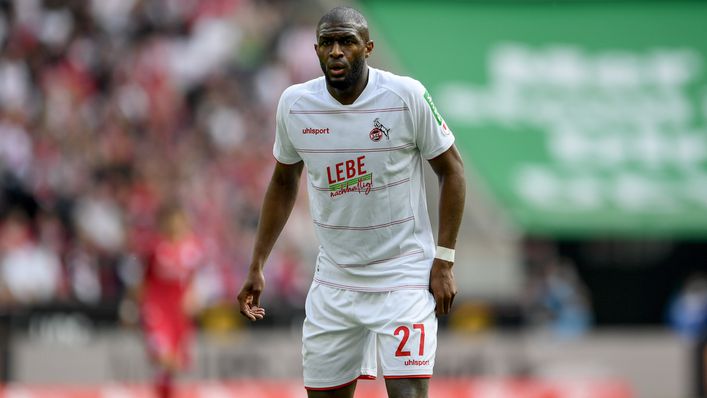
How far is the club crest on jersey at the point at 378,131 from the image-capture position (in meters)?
6.52

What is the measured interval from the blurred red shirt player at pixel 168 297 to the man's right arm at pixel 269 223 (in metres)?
5.98

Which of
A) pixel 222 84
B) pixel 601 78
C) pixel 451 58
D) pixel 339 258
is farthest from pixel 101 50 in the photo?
pixel 339 258

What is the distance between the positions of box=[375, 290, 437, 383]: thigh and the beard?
38.3 inches

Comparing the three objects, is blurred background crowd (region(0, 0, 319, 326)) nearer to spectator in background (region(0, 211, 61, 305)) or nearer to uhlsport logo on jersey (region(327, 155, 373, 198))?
spectator in background (region(0, 211, 61, 305))

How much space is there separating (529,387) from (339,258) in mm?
8741

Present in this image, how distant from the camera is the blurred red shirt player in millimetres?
12945

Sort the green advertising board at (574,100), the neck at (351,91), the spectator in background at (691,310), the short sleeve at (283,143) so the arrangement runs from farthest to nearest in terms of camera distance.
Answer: the spectator in background at (691,310) → the green advertising board at (574,100) → the short sleeve at (283,143) → the neck at (351,91)

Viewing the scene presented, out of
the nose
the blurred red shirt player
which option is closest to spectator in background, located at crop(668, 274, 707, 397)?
the blurred red shirt player

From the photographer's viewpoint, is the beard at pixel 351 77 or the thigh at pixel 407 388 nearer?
the beard at pixel 351 77

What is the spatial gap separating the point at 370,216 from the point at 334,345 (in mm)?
626

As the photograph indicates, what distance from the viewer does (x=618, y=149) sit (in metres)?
19.0

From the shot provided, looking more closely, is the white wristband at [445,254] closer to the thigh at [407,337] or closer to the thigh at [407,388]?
the thigh at [407,337]

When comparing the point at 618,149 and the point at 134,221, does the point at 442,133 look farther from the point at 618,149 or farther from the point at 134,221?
the point at 618,149

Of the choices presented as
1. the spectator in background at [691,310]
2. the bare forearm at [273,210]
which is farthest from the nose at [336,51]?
the spectator in background at [691,310]
